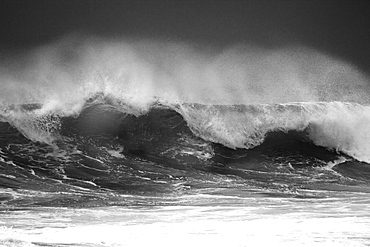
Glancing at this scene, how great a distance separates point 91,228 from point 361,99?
18.3m

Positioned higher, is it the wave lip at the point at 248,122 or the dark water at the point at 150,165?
the wave lip at the point at 248,122

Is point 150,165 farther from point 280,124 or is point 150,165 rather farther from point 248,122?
point 280,124

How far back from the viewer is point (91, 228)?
6.73 metres

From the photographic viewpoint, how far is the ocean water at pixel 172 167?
21.9ft

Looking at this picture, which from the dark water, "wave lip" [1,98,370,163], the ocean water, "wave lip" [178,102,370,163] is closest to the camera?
the ocean water

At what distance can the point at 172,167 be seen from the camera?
40.0 ft

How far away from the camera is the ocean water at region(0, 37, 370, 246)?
666 cm

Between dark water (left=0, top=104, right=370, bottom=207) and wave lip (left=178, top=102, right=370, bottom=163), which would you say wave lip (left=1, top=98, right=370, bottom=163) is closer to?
wave lip (left=178, top=102, right=370, bottom=163)

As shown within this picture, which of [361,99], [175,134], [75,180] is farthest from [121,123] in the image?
[361,99]

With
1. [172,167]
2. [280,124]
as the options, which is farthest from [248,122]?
[172,167]

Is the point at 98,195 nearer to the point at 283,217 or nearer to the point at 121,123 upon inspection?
the point at 283,217

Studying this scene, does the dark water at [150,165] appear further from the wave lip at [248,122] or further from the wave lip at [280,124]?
the wave lip at [280,124]

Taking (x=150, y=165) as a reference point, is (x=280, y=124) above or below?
above

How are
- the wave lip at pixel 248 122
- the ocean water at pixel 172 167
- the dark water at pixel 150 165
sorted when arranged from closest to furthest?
the ocean water at pixel 172 167, the dark water at pixel 150 165, the wave lip at pixel 248 122
